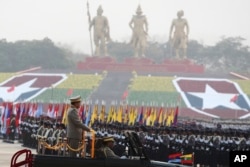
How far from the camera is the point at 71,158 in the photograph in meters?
10.2

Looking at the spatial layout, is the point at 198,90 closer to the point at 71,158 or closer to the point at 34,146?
the point at 34,146

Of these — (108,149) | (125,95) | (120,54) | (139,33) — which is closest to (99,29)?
(139,33)

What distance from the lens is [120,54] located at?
11231 cm

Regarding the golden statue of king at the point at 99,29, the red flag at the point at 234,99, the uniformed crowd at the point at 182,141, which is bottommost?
the red flag at the point at 234,99

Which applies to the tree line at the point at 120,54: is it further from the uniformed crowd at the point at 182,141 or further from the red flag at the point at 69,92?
the uniformed crowd at the point at 182,141

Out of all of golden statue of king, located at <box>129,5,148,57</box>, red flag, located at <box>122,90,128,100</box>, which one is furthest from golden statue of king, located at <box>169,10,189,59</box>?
red flag, located at <box>122,90,128,100</box>

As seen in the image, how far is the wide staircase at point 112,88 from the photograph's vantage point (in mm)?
57406

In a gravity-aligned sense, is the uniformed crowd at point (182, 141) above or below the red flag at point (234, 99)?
above

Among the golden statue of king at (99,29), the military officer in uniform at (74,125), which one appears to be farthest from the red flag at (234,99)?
the military officer in uniform at (74,125)

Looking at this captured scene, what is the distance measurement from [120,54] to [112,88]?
2045 inches

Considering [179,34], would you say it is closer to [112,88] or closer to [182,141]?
[112,88]

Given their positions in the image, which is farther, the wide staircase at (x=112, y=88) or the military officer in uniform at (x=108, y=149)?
the wide staircase at (x=112, y=88)

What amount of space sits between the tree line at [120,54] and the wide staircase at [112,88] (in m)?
10.7

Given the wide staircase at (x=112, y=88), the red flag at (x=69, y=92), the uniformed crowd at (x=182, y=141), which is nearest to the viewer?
the uniformed crowd at (x=182, y=141)
